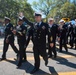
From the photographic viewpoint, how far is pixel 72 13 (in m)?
58.7

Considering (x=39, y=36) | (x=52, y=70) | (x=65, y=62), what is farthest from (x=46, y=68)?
(x=65, y=62)

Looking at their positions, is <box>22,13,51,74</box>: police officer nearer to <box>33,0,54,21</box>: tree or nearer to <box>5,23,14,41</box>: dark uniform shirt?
<box>5,23,14,41</box>: dark uniform shirt

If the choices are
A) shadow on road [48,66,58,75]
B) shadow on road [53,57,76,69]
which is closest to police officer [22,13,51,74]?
shadow on road [48,66,58,75]

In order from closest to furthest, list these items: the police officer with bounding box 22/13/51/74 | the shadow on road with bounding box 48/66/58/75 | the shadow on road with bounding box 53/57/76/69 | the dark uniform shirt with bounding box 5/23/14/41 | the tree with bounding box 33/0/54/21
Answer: the shadow on road with bounding box 48/66/58/75, the police officer with bounding box 22/13/51/74, the shadow on road with bounding box 53/57/76/69, the dark uniform shirt with bounding box 5/23/14/41, the tree with bounding box 33/0/54/21

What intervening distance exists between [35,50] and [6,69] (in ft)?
4.29

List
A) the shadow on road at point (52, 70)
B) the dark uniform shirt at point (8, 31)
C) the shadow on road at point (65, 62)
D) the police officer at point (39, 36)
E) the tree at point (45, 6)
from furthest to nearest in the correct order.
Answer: the tree at point (45, 6), the dark uniform shirt at point (8, 31), the shadow on road at point (65, 62), the police officer at point (39, 36), the shadow on road at point (52, 70)

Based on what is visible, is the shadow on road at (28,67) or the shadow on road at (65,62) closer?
the shadow on road at (28,67)

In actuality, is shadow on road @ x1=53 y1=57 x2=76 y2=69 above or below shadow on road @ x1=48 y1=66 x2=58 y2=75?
above

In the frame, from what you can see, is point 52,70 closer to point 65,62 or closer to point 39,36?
point 39,36

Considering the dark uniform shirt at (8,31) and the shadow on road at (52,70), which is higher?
the dark uniform shirt at (8,31)

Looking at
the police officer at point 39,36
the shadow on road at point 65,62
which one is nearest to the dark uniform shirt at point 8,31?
the police officer at point 39,36

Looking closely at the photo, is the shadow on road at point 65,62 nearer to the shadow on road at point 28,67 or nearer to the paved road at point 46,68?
the paved road at point 46,68

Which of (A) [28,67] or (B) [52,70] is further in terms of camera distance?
(A) [28,67]

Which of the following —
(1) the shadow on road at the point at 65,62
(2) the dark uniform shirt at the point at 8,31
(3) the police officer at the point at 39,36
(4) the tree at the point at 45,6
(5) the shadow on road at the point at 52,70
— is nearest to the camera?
(5) the shadow on road at the point at 52,70
